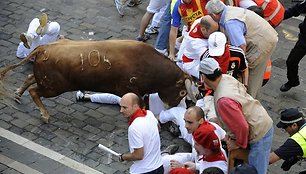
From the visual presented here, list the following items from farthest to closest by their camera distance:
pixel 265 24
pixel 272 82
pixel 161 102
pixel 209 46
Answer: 1. pixel 272 82
2. pixel 161 102
3. pixel 265 24
4. pixel 209 46

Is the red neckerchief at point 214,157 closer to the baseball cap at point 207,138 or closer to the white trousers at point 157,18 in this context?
the baseball cap at point 207,138

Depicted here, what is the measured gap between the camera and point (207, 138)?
6441 mm

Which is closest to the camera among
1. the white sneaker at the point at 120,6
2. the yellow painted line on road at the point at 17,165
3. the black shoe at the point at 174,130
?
the yellow painted line on road at the point at 17,165

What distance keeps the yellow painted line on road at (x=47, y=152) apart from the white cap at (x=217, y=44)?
6.72 feet

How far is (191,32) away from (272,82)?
237cm

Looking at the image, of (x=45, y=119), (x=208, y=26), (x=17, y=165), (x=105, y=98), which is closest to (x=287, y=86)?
(x=208, y=26)

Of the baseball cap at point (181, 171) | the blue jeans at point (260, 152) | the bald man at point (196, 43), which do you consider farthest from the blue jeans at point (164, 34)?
the blue jeans at point (260, 152)

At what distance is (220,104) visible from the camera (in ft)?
20.3

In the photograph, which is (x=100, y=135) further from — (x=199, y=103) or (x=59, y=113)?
(x=199, y=103)

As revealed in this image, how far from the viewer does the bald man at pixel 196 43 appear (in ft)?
26.1

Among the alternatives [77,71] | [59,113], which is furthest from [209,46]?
[59,113]

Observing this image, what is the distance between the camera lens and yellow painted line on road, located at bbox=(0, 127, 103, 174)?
7832mm

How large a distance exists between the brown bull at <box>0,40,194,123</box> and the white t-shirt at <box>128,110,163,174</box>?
1.85 m

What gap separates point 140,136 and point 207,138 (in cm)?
68
